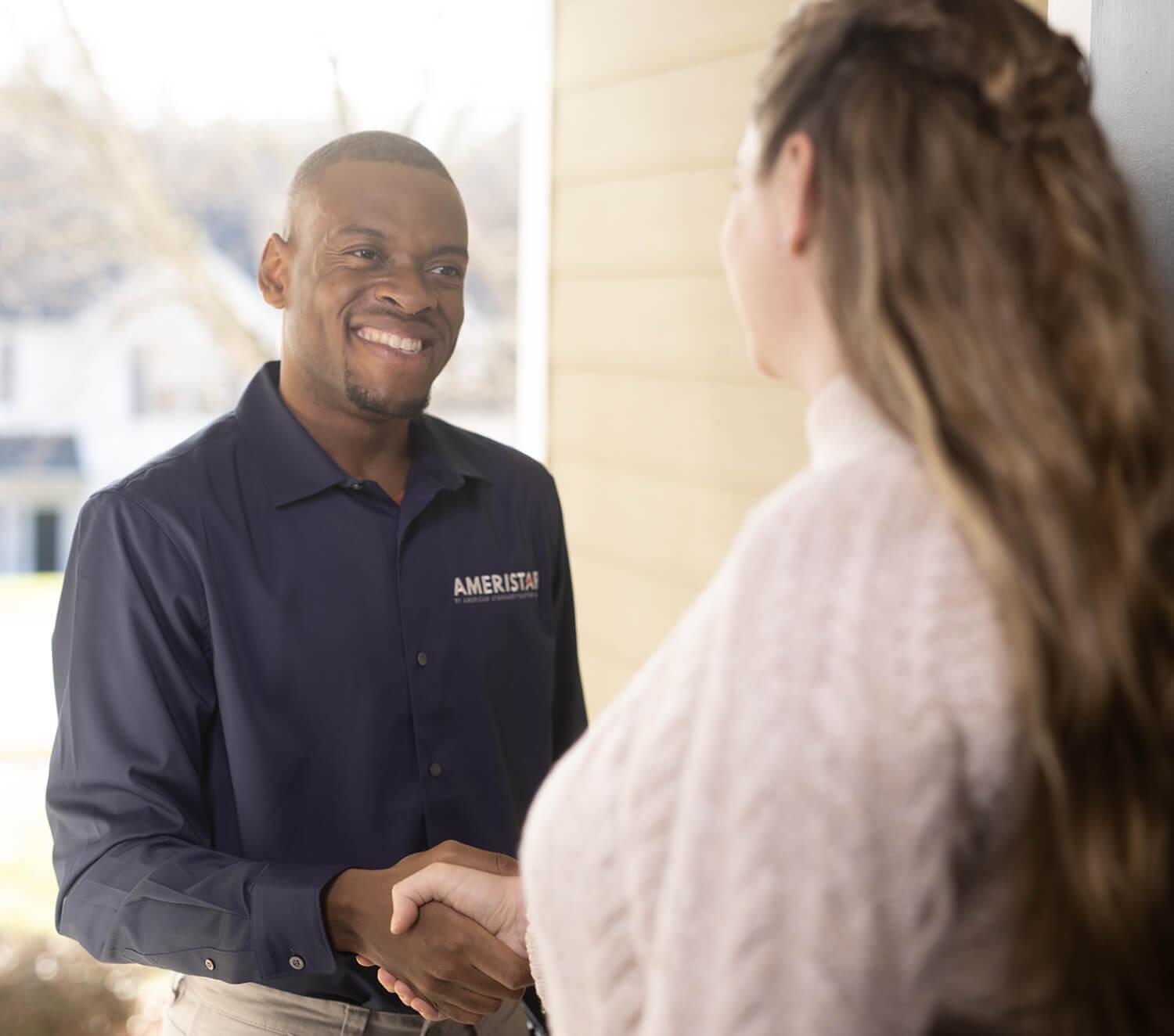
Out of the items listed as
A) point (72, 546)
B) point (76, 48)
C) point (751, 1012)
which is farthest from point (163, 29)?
point (751, 1012)

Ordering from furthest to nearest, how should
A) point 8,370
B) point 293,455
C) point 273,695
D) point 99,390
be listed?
point 99,390
point 8,370
point 293,455
point 273,695

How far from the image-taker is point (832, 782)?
0.65m

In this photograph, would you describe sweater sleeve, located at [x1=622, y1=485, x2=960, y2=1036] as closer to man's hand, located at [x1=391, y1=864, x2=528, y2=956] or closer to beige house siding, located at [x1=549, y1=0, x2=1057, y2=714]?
man's hand, located at [x1=391, y1=864, x2=528, y2=956]

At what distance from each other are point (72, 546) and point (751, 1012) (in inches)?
41.7

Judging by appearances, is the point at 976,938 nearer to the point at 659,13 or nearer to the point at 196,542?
the point at 196,542

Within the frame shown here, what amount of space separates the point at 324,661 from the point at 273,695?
7 centimetres

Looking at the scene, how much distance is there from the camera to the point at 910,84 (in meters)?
0.74

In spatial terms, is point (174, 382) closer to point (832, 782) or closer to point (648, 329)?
point (648, 329)

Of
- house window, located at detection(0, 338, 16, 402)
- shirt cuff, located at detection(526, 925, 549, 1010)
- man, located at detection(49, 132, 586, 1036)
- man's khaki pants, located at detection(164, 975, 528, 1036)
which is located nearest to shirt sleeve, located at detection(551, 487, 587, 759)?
man, located at detection(49, 132, 586, 1036)

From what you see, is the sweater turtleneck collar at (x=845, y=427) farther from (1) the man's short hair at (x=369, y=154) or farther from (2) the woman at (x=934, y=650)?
(1) the man's short hair at (x=369, y=154)

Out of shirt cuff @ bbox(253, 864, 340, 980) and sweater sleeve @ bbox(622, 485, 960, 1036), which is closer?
sweater sleeve @ bbox(622, 485, 960, 1036)

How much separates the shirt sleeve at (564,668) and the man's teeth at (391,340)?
0.32m

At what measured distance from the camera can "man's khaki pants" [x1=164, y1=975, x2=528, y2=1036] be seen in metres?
1.42

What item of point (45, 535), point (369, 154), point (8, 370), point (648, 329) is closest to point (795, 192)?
point (369, 154)
